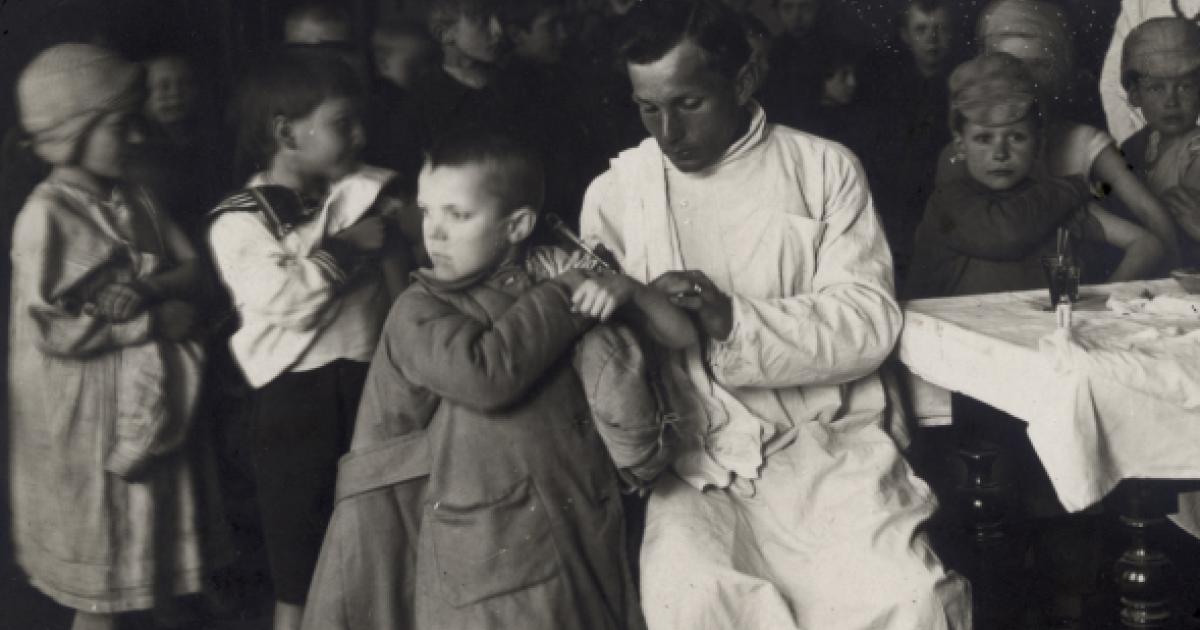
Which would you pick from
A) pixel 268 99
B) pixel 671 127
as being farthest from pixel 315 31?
pixel 671 127

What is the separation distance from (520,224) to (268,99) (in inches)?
26.4

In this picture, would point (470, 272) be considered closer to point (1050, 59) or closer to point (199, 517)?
point (199, 517)

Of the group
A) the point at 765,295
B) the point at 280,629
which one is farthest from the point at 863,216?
the point at 280,629

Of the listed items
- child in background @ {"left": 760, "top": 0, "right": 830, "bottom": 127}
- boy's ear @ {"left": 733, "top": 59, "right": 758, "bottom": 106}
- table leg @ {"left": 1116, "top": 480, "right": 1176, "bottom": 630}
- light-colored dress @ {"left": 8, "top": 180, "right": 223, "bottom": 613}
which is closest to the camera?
light-colored dress @ {"left": 8, "top": 180, "right": 223, "bottom": 613}

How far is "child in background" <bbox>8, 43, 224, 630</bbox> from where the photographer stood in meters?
3.22

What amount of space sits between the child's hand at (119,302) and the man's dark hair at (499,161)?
77cm

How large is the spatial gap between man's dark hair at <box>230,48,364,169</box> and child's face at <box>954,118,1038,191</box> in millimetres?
1841

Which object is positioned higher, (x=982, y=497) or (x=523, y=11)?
(x=523, y=11)

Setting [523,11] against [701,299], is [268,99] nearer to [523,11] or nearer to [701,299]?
[523,11]

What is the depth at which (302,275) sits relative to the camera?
10.6ft

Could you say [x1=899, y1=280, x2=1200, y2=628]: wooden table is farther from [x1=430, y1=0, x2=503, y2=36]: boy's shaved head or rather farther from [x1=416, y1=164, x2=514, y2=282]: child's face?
[x1=430, y1=0, x2=503, y2=36]: boy's shaved head

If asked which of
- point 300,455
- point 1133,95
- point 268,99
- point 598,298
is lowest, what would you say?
point 300,455

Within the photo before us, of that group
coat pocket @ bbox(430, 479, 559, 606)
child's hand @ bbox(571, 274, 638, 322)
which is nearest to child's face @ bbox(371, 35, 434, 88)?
child's hand @ bbox(571, 274, 638, 322)

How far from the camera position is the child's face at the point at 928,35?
388 centimetres
